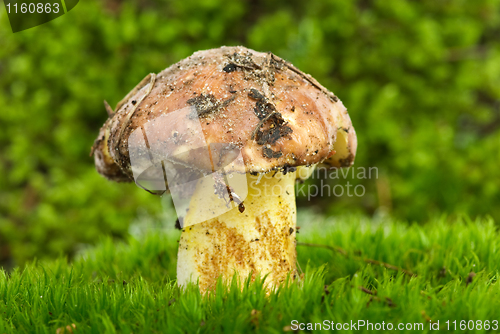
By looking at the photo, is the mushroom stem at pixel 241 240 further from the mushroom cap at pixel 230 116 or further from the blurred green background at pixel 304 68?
the blurred green background at pixel 304 68

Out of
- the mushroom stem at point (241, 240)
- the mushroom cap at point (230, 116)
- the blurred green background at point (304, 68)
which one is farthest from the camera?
the blurred green background at point (304, 68)

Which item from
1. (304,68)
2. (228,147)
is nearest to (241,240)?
(228,147)

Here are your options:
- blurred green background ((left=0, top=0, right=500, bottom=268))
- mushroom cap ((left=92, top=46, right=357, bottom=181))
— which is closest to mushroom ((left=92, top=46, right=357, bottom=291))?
mushroom cap ((left=92, top=46, right=357, bottom=181))

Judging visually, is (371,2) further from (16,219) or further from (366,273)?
(16,219)

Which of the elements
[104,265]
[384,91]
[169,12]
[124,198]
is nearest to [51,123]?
[124,198]

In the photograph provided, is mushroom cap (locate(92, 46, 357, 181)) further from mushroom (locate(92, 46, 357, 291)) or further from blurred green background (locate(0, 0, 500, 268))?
blurred green background (locate(0, 0, 500, 268))

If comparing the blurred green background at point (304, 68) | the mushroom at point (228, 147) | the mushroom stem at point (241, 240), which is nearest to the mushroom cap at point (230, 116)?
the mushroom at point (228, 147)

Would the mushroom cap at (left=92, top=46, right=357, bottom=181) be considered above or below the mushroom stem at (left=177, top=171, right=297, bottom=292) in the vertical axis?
above

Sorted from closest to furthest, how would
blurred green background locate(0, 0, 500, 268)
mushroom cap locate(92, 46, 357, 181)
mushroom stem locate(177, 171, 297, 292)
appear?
mushroom cap locate(92, 46, 357, 181), mushroom stem locate(177, 171, 297, 292), blurred green background locate(0, 0, 500, 268)
